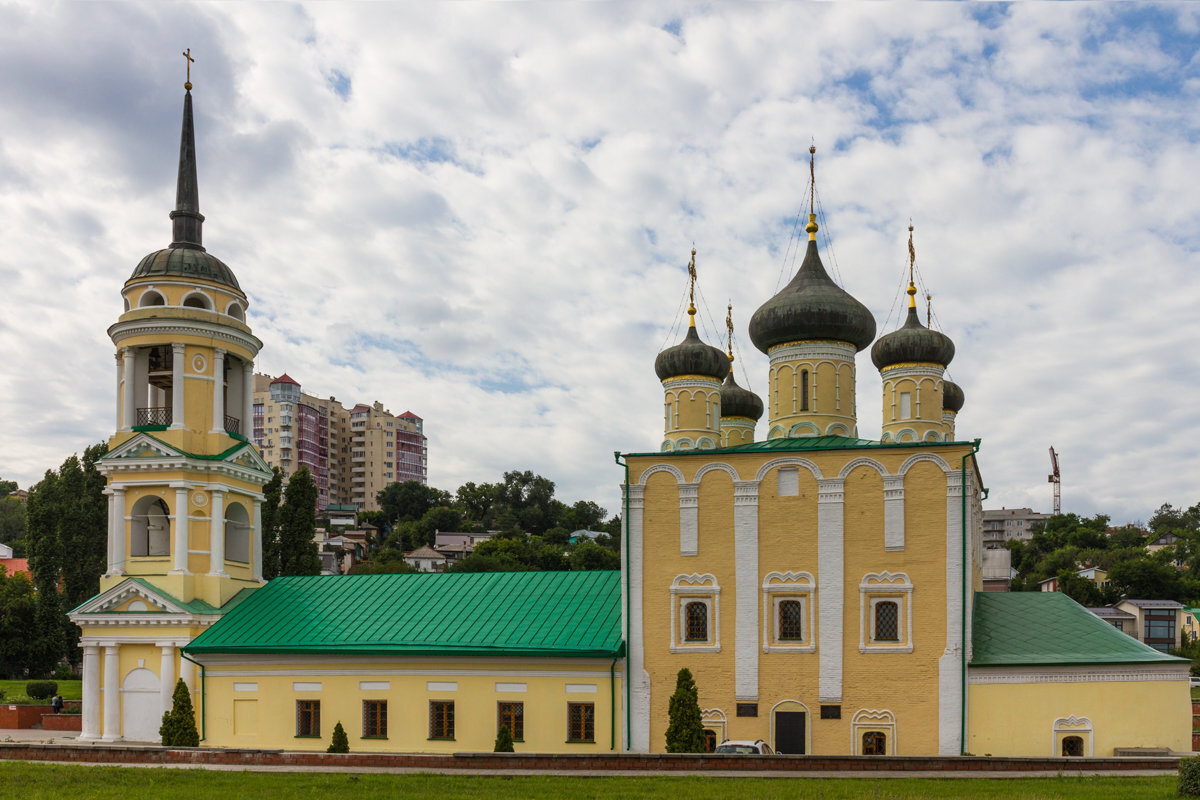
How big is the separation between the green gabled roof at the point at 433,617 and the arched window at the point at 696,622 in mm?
1690

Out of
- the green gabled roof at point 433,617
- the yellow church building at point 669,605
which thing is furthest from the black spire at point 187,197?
the green gabled roof at point 433,617

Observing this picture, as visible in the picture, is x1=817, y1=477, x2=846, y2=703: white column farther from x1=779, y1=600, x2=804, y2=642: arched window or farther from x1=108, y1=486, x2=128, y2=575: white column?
x1=108, y1=486, x2=128, y2=575: white column

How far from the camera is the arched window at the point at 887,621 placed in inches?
972

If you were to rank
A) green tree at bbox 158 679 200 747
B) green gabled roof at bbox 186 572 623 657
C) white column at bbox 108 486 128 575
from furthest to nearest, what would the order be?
white column at bbox 108 486 128 575
green tree at bbox 158 679 200 747
green gabled roof at bbox 186 572 623 657

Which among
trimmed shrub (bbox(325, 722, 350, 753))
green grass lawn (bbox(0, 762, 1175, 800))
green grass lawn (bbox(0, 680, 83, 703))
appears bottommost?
green grass lawn (bbox(0, 680, 83, 703))

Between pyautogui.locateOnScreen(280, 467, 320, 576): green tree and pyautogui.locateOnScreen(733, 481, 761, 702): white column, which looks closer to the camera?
pyautogui.locateOnScreen(733, 481, 761, 702): white column

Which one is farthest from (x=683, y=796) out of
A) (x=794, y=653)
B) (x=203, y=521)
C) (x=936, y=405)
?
(x=203, y=521)

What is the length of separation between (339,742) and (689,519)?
9966 millimetres

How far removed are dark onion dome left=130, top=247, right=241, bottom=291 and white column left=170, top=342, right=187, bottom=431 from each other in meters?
2.06

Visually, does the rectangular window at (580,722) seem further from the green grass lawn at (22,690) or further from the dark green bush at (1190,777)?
the green grass lawn at (22,690)

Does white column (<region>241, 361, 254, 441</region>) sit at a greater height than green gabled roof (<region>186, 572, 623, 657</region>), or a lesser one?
greater

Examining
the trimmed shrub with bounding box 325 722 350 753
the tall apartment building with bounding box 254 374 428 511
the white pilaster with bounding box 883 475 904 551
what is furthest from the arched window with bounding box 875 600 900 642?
the tall apartment building with bounding box 254 374 428 511

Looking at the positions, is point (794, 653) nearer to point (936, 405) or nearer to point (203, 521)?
point (936, 405)

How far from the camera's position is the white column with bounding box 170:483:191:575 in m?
28.8
